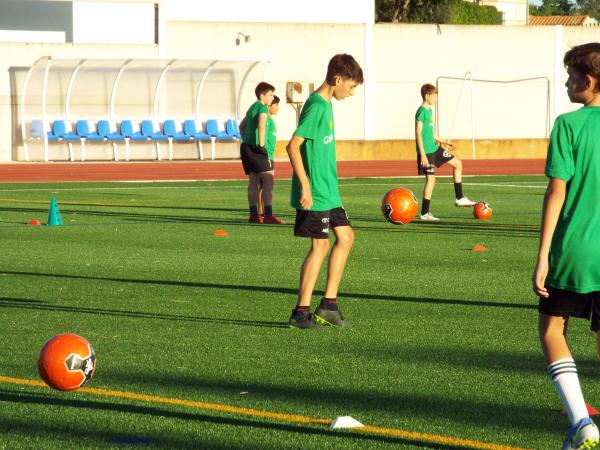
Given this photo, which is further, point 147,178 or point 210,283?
point 147,178

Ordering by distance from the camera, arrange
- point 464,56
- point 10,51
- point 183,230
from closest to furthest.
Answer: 1. point 183,230
2. point 10,51
3. point 464,56

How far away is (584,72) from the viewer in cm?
606

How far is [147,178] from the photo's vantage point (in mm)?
34031

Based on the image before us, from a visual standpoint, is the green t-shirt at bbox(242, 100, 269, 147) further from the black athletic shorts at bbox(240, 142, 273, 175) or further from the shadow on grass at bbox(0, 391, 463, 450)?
the shadow on grass at bbox(0, 391, 463, 450)

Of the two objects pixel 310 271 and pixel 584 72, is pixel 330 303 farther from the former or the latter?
pixel 584 72

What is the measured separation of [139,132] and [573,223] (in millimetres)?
38111

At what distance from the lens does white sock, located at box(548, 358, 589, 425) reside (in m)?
5.93

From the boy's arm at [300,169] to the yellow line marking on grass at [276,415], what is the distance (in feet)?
9.18

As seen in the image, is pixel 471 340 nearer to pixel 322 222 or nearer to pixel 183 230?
pixel 322 222

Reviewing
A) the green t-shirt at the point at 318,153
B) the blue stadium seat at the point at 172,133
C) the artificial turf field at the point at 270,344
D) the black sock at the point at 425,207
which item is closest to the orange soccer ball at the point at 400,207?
the artificial turf field at the point at 270,344

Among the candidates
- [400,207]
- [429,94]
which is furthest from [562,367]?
[429,94]

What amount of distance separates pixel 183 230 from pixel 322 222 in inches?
345

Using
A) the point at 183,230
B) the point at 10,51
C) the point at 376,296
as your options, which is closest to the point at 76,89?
the point at 10,51

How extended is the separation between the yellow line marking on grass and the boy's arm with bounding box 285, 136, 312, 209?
110 inches
